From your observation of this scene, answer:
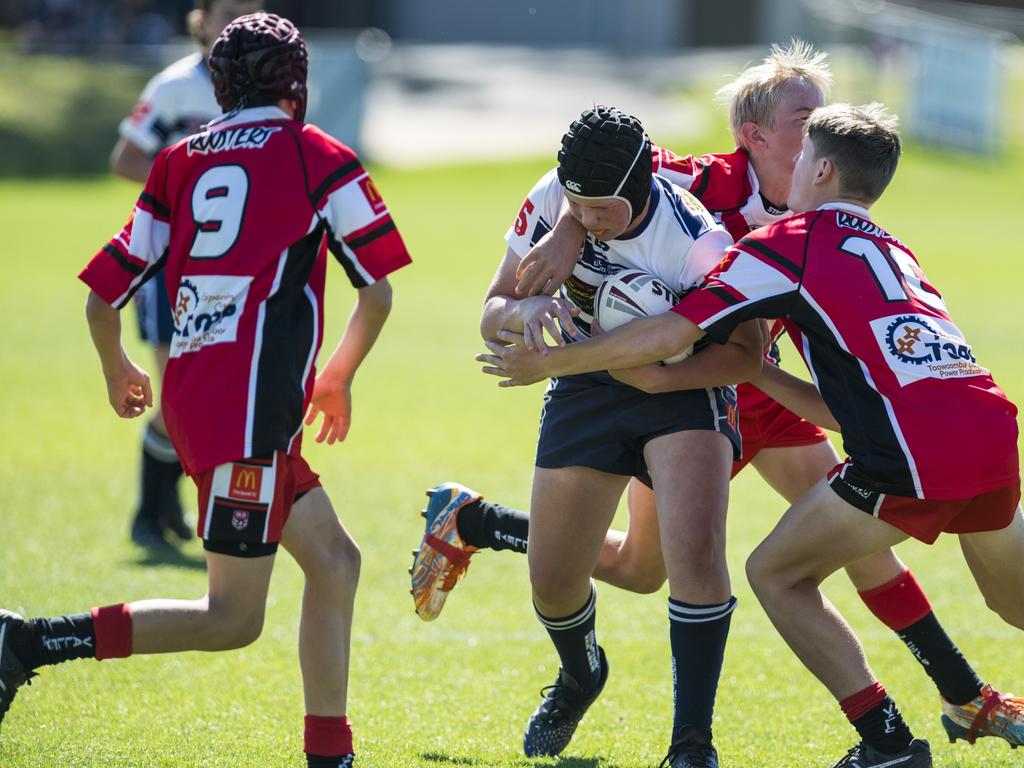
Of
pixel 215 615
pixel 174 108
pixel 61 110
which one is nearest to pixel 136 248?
pixel 215 615

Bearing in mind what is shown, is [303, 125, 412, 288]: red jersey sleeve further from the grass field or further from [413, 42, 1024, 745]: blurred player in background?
the grass field

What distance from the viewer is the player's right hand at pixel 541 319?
12.7 feet

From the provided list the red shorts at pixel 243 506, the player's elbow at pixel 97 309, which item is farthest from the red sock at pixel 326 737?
the player's elbow at pixel 97 309

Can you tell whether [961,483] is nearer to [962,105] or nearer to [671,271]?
[671,271]

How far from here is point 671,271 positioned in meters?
4.04

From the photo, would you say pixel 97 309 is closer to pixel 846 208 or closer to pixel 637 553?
pixel 637 553

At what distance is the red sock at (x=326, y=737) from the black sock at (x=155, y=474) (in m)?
3.17

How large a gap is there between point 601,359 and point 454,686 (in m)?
1.71

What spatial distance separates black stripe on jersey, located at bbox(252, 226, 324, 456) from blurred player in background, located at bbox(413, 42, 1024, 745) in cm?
64

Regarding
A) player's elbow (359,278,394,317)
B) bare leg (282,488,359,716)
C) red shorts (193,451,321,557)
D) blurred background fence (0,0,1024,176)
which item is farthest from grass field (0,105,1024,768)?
blurred background fence (0,0,1024,176)

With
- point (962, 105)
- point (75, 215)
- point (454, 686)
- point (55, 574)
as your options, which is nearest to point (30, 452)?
point (55, 574)

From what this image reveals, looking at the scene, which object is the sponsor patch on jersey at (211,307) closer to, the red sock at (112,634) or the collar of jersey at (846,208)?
the red sock at (112,634)

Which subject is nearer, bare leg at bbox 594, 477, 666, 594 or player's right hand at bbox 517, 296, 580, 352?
player's right hand at bbox 517, 296, 580, 352

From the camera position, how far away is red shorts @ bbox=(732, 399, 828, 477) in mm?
4605
